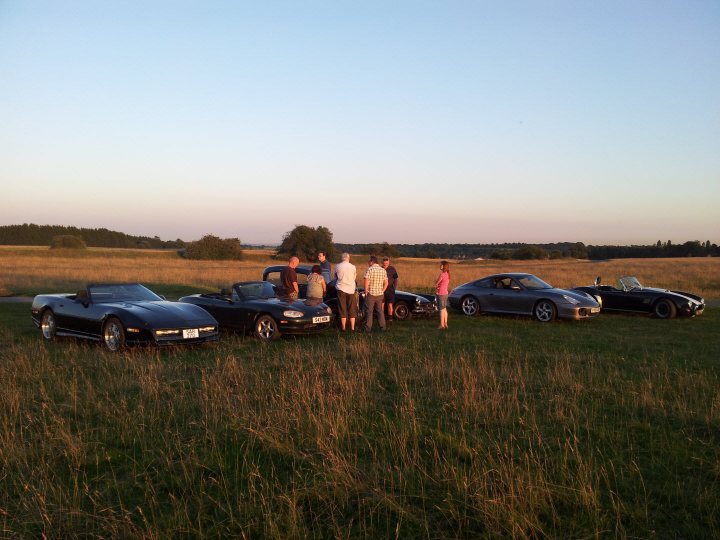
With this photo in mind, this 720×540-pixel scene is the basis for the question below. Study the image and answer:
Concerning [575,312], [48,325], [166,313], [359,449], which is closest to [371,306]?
[166,313]

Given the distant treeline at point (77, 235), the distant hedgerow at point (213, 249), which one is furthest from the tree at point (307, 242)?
the distant treeline at point (77, 235)

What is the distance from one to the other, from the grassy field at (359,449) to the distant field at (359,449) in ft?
0.06

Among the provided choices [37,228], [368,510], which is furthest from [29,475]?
[37,228]

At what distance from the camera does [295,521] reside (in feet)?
12.4

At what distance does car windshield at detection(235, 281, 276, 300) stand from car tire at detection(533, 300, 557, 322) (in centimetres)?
708

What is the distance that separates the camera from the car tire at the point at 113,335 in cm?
1046

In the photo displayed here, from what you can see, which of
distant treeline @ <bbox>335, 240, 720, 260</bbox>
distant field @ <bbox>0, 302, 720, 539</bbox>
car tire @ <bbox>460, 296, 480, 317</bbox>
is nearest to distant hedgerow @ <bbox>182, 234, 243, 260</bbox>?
distant treeline @ <bbox>335, 240, 720, 260</bbox>

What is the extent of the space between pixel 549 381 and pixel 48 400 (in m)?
5.79

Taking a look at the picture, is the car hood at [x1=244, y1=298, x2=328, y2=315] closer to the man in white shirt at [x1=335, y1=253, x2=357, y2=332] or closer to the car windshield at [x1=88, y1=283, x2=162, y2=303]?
the man in white shirt at [x1=335, y1=253, x2=357, y2=332]

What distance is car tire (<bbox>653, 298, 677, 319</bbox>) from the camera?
17066mm

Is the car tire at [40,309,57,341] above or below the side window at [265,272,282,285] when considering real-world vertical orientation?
below

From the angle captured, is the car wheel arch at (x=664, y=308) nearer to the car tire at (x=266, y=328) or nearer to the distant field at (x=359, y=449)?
the distant field at (x=359, y=449)

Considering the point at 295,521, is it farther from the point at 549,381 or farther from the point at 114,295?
the point at 114,295

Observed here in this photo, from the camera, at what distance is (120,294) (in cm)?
1173
